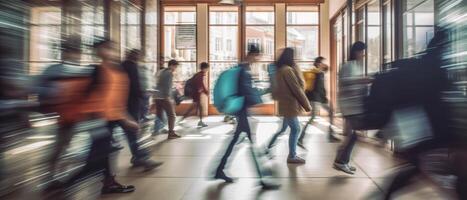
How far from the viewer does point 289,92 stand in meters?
6.07

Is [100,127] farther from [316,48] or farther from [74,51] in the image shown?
[316,48]

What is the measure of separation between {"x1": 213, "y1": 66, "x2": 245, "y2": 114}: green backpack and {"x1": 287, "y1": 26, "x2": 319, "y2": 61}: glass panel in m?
11.9

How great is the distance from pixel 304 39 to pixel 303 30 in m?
0.33

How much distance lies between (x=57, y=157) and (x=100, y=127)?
0.63 meters

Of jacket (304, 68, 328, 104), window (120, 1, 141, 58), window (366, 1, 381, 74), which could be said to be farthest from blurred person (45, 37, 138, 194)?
window (366, 1, 381, 74)

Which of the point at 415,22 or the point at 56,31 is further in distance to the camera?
the point at 415,22

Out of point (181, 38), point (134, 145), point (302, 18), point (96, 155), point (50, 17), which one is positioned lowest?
point (134, 145)

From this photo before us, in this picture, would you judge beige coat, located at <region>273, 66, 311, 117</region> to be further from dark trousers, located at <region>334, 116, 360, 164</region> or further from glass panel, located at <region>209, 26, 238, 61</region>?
glass panel, located at <region>209, 26, 238, 61</region>

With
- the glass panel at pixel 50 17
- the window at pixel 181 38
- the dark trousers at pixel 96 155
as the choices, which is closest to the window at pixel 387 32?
the glass panel at pixel 50 17

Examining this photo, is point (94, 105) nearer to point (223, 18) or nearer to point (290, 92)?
point (290, 92)

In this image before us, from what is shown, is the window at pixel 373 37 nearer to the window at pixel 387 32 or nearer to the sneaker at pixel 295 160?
the window at pixel 387 32

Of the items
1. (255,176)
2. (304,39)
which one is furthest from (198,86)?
(304,39)

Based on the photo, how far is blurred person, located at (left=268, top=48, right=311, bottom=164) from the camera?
5840 millimetres

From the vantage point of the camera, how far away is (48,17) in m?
5.54
